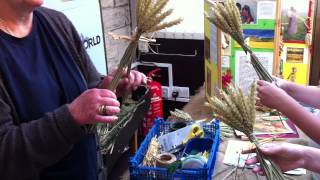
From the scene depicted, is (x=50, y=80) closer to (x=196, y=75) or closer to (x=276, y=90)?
(x=276, y=90)

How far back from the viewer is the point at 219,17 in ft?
4.13

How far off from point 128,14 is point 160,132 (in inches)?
52.1

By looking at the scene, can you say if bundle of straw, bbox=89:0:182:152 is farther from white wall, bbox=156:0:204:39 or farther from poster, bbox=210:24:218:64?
white wall, bbox=156:0:204:39

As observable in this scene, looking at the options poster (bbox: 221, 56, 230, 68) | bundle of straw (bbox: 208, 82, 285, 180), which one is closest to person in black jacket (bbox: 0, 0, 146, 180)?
bundle of straw (bbox: 208, 82, 285, 180)

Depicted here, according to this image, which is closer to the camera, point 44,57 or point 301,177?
point 44,57

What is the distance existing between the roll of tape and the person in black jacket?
0.23 meters

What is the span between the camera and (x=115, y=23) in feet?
8.34

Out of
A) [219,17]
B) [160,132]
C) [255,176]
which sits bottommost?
[255,176]

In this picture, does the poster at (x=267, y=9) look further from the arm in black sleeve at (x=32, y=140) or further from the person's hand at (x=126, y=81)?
the arm in black sleeve at (x=32, y=140)

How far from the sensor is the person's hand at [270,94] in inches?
48.3

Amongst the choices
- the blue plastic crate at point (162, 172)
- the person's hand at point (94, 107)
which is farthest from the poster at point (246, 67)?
the person's hand at point (94, 107)

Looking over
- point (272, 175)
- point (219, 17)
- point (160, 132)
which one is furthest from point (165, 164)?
point (219, 17)

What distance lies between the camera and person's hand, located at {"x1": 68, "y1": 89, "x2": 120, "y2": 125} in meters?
0.88

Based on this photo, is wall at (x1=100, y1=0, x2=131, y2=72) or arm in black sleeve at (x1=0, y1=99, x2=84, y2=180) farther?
wall at (x1=100, y1=0, x2=131, y2=72)
